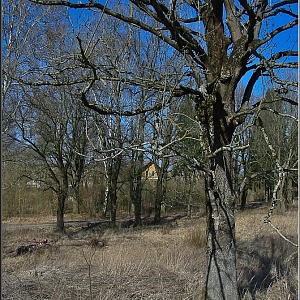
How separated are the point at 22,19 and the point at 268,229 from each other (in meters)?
9.20

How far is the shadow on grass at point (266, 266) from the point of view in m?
4.73

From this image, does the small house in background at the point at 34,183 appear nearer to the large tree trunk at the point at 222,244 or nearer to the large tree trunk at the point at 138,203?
the large tree trunk at the point at 138,203

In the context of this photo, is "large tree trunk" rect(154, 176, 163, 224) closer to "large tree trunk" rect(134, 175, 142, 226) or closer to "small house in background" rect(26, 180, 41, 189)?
"large tree trunk" rect(134, 175, 142, 226)

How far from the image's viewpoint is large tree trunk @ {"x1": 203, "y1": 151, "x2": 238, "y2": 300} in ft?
11.7

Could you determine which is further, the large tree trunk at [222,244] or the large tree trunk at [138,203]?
the large tree trunk at [138,203]

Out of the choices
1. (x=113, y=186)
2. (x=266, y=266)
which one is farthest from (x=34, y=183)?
(x=266, y=266)

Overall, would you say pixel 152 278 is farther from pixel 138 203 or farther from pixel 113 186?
pixel 138 203

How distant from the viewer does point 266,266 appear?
6449 millimetres

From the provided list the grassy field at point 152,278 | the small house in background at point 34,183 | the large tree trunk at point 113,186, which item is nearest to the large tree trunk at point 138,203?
the large tree trunk at point 113,186

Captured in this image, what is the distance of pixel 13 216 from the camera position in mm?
19984

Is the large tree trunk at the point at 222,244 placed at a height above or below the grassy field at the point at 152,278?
above

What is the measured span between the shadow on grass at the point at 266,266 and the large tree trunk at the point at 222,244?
0.73 meters

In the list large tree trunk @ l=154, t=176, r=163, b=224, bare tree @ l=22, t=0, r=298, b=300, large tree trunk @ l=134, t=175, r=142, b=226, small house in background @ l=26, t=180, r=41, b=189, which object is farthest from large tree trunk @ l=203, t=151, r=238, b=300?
large tree trunk @ l=154, t=176, r=163, b=224

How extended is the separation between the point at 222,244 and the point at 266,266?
3381 mm
